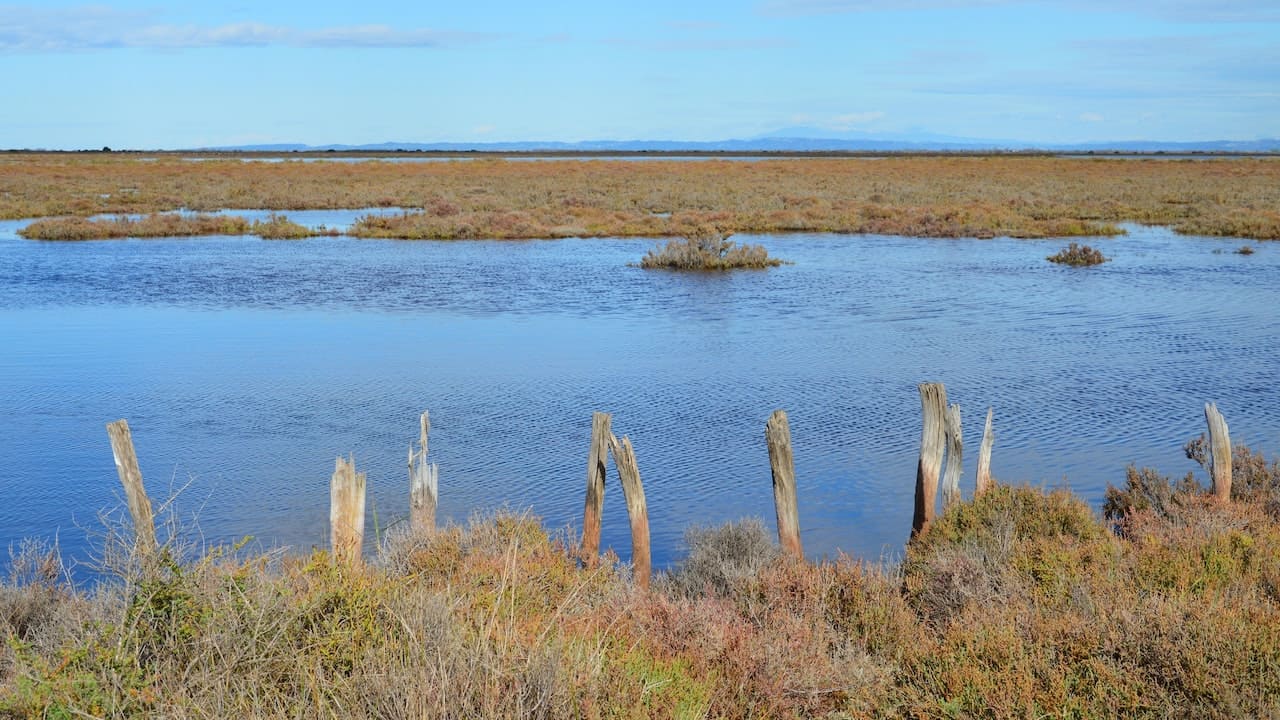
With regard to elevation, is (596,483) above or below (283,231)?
below

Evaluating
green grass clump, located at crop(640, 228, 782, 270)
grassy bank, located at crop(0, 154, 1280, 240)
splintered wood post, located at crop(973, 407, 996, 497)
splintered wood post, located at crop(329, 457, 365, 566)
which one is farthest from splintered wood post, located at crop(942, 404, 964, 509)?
grassy bank, located at crop(0, 154, 1280, 240)

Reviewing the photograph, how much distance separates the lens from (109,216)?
4791cm

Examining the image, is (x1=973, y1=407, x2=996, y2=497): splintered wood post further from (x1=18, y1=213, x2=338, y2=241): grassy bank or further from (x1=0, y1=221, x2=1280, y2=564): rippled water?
(x1=18, y1=213, x2=338, y2=241): grassy bank

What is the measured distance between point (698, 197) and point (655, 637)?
1944 inches

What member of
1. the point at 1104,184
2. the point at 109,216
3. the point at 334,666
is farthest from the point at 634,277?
the point at 1104,184

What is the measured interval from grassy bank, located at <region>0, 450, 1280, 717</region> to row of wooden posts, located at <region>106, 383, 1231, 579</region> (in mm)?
680

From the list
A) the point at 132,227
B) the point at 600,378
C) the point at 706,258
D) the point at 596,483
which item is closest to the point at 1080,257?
the point at 706,258

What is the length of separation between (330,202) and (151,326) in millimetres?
35259

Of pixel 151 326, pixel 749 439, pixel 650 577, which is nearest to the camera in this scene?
pixel 650 577

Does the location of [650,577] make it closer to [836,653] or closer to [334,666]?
[836,653]

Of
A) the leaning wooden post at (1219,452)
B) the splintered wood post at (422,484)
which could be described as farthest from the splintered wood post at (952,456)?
the splintered wood post at (422,484)

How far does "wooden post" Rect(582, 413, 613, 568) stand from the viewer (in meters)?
9.57

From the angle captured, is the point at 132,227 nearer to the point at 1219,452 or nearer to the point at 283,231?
the point at 283,231

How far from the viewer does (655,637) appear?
21.0ft
